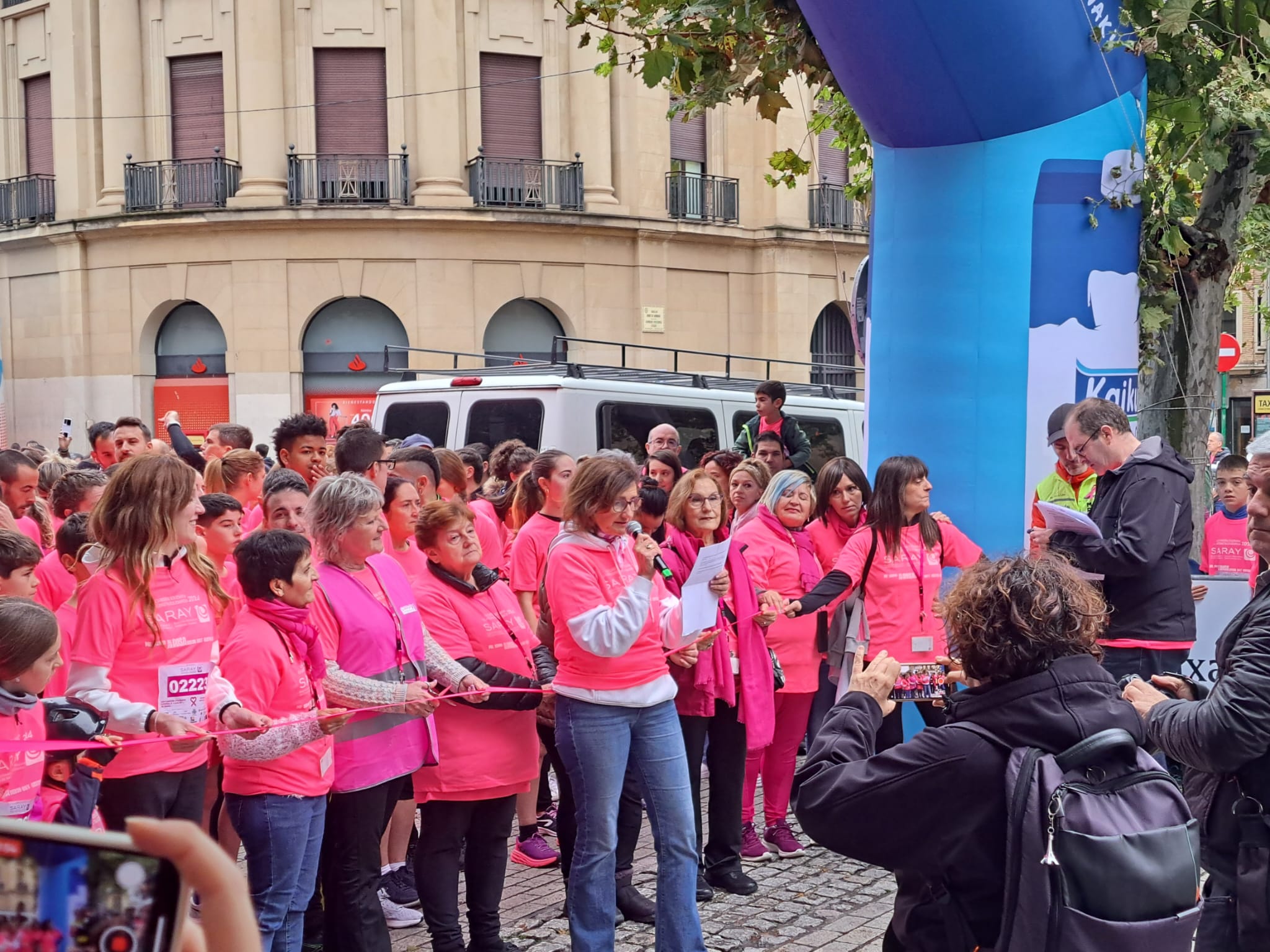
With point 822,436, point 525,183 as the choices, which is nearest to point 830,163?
point 525,183

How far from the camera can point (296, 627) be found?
4.18 m

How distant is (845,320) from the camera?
28.3m

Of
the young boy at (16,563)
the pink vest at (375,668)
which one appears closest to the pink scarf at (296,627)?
the pink vest at (375,668)

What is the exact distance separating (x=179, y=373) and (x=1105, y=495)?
2226 cm

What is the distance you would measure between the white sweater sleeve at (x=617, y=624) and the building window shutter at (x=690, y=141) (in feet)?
73.2

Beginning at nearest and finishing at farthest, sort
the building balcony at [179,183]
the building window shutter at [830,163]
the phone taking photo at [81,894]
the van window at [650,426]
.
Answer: the phone taking photo at [81,894], the van window at [650,426], the building balcony at [179,183], the building window shutter at [830,163]

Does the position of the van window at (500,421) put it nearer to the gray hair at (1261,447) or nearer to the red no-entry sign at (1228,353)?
the red no-entry sign at (1228,353)

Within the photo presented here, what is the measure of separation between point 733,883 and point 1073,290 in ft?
11.1

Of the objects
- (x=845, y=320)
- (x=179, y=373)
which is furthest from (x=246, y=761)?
(x=845, y=320)

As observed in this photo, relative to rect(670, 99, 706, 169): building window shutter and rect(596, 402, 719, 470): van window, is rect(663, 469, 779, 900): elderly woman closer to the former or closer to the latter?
rect(596, 402, 719, 470): van window

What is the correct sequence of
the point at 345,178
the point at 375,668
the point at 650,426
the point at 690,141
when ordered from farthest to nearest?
the point at 690,141 → the point at 345,178 → the point at 650,426 → the point at 375,668

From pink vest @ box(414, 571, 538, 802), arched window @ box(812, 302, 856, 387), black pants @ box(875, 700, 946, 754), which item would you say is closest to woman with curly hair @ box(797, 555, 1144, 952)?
pink vest @ box(414, 571, 538, 802)

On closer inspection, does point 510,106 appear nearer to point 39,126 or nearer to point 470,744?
point 39,126

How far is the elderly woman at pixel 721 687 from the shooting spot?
225 inches
